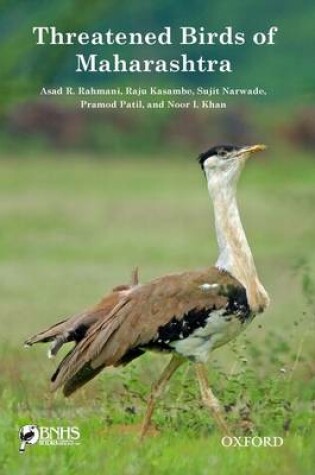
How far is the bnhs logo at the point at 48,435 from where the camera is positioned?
4832 mm

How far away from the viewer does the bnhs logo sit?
15.9 ft

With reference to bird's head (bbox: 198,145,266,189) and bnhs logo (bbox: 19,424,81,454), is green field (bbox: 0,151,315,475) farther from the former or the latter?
bird's head (bbox: 198,145,266,189)

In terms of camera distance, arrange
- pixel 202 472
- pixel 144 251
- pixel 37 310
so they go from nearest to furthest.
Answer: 1. pixel 202 472
2. pixel 37 310
3. pixel 144 251

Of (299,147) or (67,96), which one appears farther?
(299,147)

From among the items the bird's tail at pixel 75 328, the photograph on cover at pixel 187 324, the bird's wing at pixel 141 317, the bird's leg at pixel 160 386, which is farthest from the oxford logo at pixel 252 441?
the bird's tail at pixel 75 328

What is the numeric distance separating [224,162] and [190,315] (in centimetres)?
67

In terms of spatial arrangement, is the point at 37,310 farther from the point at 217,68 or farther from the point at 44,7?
the point at 44,7

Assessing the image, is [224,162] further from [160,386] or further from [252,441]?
[252,441]

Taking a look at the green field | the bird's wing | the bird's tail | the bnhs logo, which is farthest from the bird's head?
the bnhs logo

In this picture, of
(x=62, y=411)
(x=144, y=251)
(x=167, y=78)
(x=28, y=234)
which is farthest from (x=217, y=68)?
(x=28, y=234)

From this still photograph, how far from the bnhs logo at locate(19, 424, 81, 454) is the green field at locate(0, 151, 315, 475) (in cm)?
5

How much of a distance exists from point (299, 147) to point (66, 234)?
436 centimetres

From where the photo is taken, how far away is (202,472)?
4.33 m

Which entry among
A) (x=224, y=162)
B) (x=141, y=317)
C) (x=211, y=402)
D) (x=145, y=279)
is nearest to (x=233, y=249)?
(x=224, y=162)
